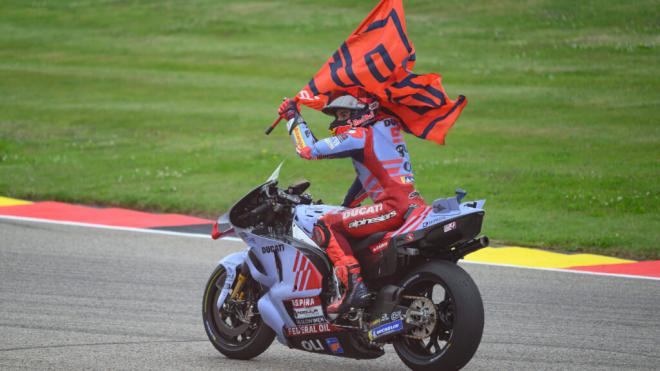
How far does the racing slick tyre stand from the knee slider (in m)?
0.75

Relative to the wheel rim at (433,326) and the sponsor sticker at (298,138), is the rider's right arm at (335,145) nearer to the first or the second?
the sponsor sticker at (298,138)

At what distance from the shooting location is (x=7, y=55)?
31.8m

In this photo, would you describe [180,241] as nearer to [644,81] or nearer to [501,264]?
[501,264]

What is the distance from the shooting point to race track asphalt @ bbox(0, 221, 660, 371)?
754 centimetres

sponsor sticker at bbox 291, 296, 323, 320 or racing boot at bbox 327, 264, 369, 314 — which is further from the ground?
racing boot at bbox 327, 264, 369, 314

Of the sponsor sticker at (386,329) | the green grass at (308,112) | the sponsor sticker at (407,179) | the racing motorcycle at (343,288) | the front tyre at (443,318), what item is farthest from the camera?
the green grass at (308,112)

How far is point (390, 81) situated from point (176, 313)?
10.2 ft

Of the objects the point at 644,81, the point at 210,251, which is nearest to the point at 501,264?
the point at 210,251

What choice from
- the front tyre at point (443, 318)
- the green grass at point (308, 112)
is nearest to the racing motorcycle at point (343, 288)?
the front tyre at point (443, 318)

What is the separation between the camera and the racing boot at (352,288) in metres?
6.98

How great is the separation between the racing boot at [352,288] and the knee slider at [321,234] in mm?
218

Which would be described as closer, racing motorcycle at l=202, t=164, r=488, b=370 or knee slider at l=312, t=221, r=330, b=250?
racing motorcycle at l=202, t=164, r=488, b=370

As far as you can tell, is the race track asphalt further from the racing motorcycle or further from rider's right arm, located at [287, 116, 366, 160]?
rider's right arm, located at [287, 116, 366, 160]

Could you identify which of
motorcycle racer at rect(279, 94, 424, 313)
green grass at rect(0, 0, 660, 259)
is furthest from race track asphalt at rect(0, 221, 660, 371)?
green grass at rect(0, 0, 660, 259)
